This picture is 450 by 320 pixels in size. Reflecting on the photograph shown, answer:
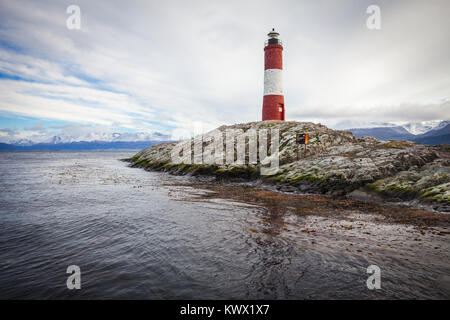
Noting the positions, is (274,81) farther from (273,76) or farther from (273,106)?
(273,106)

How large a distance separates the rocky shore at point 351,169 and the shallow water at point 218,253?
4.37 m

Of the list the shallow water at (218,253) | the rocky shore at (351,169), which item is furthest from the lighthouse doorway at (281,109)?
the shallow water at (218,253)

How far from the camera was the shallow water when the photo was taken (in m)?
6.86

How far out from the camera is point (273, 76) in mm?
42594

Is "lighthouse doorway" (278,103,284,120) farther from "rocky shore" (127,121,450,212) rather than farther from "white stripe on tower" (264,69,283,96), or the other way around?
"rocky shore" (127,121,450,212)

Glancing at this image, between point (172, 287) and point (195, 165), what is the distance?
2942 centimetres

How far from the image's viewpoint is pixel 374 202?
1850 centimetres

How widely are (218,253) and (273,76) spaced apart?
1542 inches

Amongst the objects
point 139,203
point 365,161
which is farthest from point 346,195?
point 139,203

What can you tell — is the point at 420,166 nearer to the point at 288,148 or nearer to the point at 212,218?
the point at 288,148

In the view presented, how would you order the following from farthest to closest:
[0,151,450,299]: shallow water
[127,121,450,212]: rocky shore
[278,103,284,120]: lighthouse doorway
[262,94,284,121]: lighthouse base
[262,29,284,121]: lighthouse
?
[278,103,284,120]: lighthouse doorway
[262,94,284,121]: lighthouse base
[262,29,284,121]: lighthouse
[127,121,450,212]: rocky shore
[0,151,450,299]: shallow water

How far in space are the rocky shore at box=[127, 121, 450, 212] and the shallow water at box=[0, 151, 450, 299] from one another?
437cm

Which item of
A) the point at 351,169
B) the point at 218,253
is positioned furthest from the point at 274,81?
the point at 218,253

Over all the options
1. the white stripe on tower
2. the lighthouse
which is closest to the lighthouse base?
the lighthouse
